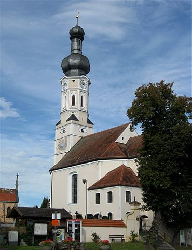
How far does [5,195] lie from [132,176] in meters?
35.2

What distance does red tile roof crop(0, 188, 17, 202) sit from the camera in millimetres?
68062

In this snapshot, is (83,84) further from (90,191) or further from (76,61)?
(90,191)

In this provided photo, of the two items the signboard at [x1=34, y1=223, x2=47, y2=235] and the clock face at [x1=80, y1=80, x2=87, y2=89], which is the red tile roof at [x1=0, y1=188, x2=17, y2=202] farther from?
the signboard at [x1=34, y1=223, x2=47, y2=235]

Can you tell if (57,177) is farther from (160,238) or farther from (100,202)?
(160,238)

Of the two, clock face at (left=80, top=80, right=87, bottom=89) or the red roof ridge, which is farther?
clock face at (left=80, top=80, right=87, bottom=89)

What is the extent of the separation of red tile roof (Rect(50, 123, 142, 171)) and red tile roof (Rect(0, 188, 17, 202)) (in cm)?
1792

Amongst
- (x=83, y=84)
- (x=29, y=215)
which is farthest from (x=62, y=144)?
(x=29, y=215)

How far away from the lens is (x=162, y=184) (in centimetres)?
2844

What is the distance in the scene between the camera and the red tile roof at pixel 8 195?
68.1 meters

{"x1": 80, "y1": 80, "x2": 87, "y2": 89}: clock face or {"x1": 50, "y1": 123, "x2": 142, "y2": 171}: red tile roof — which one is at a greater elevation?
{"x1": 80, "y1": 80, "x2": 87, "y2": 89}: clock face

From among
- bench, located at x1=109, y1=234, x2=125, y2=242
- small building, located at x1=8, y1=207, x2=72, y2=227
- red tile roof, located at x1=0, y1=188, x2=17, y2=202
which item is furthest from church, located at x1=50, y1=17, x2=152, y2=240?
red tile roof, located at x1=0, y1=188, x2=17, y2=202

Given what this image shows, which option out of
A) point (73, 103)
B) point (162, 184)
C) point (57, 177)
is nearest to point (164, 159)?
point (162, 184)

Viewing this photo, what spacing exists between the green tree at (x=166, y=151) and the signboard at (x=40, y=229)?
27.2ft

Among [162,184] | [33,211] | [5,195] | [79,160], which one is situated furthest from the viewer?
[5,195]
